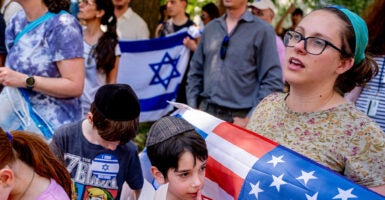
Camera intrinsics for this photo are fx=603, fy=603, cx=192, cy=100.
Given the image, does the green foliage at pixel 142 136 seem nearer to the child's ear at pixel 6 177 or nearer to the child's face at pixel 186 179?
the child's face at pixel 186 179

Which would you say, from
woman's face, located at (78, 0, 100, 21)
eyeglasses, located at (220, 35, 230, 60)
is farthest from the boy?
woman's face, located at (78, 0, 100, 21)

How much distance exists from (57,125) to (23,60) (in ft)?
1.43

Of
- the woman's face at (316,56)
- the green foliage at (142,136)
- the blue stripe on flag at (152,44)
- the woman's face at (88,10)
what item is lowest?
the green foliage at (142,136)

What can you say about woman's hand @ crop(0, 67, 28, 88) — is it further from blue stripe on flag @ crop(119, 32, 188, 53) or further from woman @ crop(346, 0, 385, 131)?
blue stripe on flag @ crop(119, 32, 188, 53)

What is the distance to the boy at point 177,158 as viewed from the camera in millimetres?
2637

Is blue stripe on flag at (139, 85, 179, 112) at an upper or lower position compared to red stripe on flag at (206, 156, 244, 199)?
lower

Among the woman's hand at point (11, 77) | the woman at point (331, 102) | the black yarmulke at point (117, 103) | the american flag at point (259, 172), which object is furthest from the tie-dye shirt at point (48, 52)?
the woman at point (331, 102)

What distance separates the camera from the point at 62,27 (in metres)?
3.57

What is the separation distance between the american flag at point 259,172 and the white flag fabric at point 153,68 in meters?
3.81

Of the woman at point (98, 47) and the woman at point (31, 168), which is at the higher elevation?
the woman at point (31, 168)

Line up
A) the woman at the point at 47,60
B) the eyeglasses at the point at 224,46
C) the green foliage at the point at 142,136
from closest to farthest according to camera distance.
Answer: the woman at the point at 47,60, the eyeglasses at the point at 224,46, the green foliage at the point at 142,136

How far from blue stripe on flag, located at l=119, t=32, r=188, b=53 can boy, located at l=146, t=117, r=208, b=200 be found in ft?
13.2

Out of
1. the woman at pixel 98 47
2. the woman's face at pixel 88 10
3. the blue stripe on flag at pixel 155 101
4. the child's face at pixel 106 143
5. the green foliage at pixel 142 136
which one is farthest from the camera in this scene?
the green foliage at pixel 142 136

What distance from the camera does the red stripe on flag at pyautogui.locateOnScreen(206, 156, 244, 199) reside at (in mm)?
2662
